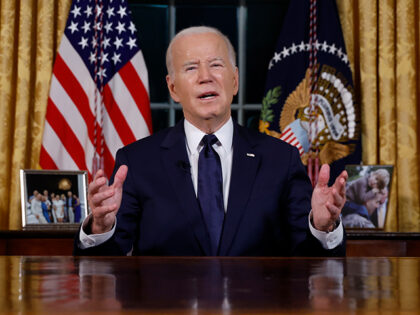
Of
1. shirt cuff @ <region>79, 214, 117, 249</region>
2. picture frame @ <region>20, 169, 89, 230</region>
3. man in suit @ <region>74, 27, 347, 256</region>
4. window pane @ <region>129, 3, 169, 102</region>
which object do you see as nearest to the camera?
shirt cuff @ <region>79, 214, 117, 249</region>

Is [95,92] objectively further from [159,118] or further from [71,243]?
[71,243]

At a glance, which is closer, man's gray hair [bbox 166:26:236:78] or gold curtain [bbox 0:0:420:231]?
man's gray hair [bbox 166:26:236:78]

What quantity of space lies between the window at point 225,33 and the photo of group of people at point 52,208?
0.95 meters

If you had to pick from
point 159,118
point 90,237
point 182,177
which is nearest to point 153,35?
point 159,118

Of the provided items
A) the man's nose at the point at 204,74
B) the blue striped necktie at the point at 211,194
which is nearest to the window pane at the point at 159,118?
the man's nose at the point at 204,74

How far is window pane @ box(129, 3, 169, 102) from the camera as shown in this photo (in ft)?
12.3

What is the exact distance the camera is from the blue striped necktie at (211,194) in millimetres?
1771

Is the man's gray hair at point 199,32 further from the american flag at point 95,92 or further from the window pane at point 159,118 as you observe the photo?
the window pane at point 159,118

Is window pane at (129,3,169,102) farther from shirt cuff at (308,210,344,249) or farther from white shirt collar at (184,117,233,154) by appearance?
shirt cuff at (308,210,344,249)

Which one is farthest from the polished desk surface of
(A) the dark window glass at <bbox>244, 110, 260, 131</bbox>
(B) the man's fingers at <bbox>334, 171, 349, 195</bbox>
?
(A) the dark window glass at <bbox>244, 110, 260, 131</bbox>

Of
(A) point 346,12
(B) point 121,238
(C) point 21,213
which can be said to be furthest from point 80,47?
(B) point 121,238

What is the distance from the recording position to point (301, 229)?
1776 mm

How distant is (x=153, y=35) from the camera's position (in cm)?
377

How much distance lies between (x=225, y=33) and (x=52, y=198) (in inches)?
62.1
